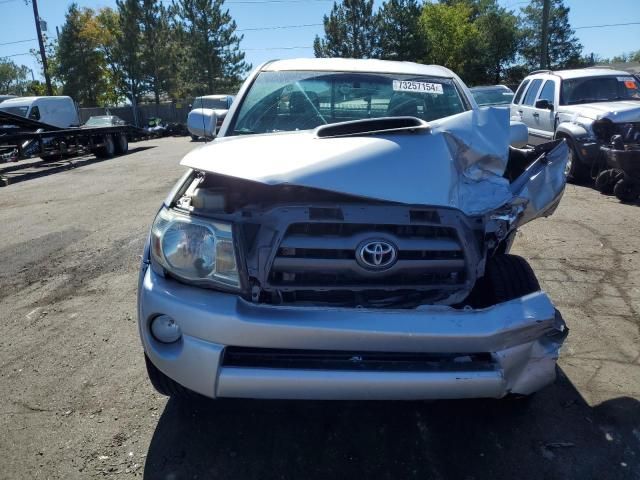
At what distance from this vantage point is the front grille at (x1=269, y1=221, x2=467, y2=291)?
2281 mm

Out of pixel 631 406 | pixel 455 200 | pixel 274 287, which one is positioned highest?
pixel 455 200

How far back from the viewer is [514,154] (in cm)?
354

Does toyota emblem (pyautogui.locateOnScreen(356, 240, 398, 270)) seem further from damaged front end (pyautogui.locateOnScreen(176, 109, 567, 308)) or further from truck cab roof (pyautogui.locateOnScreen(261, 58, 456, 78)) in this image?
truck cab roof (pyautogui.locateOnScreen(261, 58, 456, 78))

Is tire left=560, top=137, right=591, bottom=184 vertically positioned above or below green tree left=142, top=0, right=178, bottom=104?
below

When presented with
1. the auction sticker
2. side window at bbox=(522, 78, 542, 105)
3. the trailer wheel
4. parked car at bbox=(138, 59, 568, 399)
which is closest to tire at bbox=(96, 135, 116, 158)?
the trailer wheel

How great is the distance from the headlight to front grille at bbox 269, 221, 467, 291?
0.20 m

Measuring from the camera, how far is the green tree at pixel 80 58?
44.3m

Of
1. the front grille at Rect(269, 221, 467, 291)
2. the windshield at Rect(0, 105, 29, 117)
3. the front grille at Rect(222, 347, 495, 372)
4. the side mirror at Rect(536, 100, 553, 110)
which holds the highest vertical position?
the windshield at Rect(0, 105, 29, 117)

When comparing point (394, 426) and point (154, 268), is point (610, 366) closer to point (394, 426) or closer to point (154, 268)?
point (394, 426)

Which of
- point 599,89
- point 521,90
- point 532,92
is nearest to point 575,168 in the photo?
point 599,89

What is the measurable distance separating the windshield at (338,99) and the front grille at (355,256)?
1.49m

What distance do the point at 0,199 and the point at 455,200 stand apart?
35.2ft

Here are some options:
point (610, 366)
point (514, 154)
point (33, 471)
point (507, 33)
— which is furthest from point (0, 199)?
point (507, 33)

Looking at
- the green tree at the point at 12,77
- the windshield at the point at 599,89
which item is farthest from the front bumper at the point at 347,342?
the green tree at the point at 12,77
